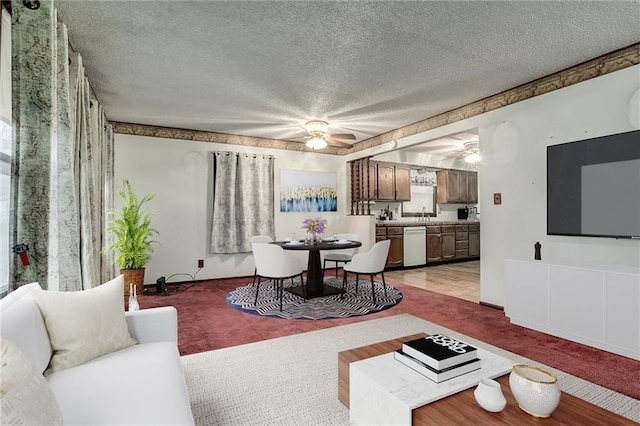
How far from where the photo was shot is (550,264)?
3021 millimetres

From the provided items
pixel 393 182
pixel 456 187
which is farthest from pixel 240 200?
pixel 456 187

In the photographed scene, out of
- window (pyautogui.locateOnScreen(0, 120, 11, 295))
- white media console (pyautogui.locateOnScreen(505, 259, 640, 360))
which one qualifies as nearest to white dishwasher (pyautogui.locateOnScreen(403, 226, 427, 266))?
white media console (pyautogui.locateOnScreen(505, 259, 640, 360))

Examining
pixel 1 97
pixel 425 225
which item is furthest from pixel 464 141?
pixel 1 97

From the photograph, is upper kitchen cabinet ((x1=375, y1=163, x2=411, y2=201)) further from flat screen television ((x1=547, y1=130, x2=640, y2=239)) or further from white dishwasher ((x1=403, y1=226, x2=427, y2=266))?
flat screen television ((x1=547, y1=130, x2=640, y2=239))

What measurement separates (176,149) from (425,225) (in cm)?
507

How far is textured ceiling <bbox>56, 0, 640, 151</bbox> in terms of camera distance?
230 centimetres

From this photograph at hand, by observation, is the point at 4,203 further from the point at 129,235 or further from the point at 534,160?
the point at 534,160

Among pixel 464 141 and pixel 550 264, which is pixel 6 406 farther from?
pixel 464 141

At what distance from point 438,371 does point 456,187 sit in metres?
7.23

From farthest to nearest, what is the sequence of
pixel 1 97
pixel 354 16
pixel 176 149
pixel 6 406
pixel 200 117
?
pixel 176 149 → pixel 200 117 → pixel 354 16 → pixel 1 97 → pixel 6 406

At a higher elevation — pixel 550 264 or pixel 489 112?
pixel 489 112

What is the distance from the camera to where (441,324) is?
3332mm

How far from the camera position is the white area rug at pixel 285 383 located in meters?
1.85

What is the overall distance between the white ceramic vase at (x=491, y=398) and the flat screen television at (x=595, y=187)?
253cm
